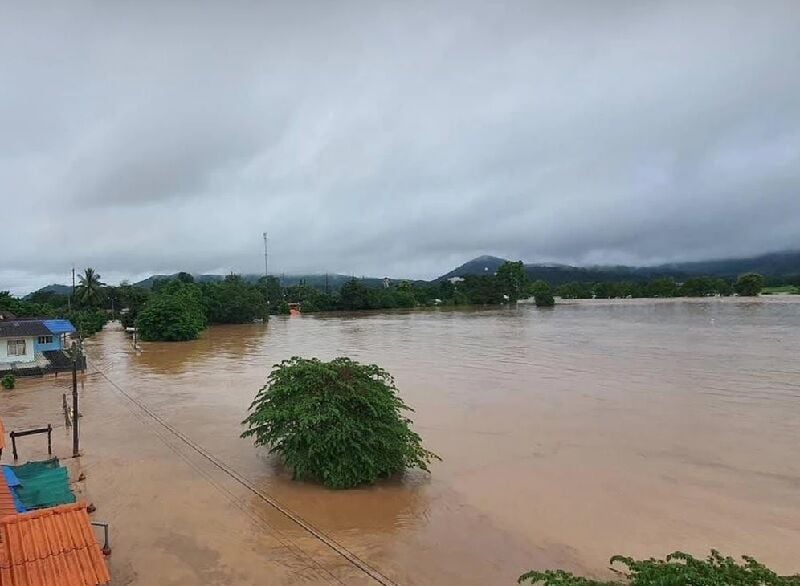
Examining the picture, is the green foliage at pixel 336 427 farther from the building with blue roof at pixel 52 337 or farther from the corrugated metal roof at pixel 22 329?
the building with blue roof at pixel 52 337

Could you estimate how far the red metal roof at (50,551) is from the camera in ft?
19.3

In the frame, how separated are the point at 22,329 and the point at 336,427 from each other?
25.9 metres

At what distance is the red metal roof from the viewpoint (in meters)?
5.87

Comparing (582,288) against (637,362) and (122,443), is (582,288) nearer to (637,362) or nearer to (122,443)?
(637,362)

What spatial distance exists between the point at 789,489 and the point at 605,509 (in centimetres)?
473

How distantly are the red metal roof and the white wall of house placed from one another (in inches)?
1091

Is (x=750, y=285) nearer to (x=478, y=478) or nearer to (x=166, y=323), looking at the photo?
(x=166, y=323)

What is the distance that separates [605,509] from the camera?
1145 centimetres

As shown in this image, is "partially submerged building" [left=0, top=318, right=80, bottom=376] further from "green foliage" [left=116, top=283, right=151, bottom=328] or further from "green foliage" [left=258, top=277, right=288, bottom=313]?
"green foliage" [left=258, top=277, right=288, bottom=313]

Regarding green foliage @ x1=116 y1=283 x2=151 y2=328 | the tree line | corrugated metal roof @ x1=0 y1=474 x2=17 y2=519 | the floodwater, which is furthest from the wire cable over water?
green foliage @ x1=116 y1=283 x2=151 y2=328

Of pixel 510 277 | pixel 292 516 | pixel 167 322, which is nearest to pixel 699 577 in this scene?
pixel 292 516

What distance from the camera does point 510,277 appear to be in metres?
108

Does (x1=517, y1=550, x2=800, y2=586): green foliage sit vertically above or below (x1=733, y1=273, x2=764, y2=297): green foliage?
below

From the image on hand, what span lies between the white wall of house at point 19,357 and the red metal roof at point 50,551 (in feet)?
90.9
